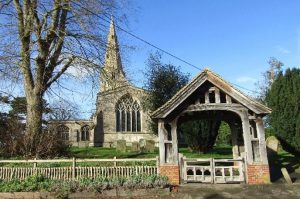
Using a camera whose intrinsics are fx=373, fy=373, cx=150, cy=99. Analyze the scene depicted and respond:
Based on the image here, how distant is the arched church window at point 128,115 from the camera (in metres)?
52.4

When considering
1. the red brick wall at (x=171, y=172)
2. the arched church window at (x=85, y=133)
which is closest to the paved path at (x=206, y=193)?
the red brick wall at (x=171, y=172)

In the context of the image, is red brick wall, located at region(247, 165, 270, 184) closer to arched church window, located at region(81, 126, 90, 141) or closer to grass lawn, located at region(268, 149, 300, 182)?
grass lawn, located at region(268, 149, 300, 182)

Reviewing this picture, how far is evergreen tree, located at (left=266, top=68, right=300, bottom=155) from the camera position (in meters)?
19.0

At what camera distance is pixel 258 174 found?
590 inches

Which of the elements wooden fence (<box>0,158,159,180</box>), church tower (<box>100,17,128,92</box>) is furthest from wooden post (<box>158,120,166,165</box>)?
church tower (<box>100,17,128,92</box>)

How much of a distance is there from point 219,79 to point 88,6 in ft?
28.9

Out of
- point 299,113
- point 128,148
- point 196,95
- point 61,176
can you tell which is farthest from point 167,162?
point 128,148

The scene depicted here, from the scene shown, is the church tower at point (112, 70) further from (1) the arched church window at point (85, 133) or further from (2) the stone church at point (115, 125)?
(1) the arched church window at point (85, 133)

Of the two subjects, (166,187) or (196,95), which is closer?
(166,187)

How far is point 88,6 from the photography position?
20125mm

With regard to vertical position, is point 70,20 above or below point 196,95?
above

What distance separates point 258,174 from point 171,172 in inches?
137

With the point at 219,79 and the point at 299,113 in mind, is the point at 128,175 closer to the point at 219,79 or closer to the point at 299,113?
the point at 219,79

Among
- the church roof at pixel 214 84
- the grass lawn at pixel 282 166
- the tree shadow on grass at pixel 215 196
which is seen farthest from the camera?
the grass lawn at pixel 282 166
